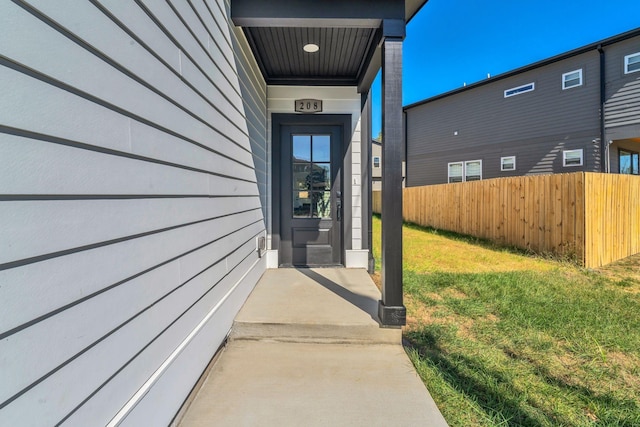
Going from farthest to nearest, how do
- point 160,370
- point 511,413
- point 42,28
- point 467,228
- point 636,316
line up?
point 467,228 → point 636,316 → point 511,413 → point 160,370 → point 42,28

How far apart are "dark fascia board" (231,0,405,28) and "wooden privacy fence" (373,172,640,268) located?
16.0ft

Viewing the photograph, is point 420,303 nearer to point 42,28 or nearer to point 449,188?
point 42,28

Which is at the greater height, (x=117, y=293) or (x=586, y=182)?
(x=586, y=182)

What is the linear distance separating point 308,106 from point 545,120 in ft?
32.3

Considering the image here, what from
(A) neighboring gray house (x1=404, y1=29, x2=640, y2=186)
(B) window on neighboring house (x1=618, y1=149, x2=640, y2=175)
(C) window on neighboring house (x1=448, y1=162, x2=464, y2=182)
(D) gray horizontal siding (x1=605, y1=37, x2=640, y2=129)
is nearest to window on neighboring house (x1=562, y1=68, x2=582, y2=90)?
(A) neighboring gray house (x1=404, y1=29, x2=640, y2=186)

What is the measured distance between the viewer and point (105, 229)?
1.00m

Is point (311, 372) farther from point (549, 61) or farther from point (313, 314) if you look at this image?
point (549, 61)

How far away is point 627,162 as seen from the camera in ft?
31.2

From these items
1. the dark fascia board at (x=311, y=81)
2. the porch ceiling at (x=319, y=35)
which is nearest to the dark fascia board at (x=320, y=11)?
the porch ceiling at (x=319, y=35)

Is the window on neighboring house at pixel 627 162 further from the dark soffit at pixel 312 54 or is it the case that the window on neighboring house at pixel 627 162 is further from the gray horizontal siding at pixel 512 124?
the dark soffit at pixel 312 54

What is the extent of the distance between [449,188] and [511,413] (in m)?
7.61

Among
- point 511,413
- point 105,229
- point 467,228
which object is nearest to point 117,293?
point 105,229

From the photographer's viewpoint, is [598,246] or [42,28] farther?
[598,246]

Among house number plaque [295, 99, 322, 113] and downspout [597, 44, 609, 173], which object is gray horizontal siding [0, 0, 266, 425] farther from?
downspout [597, 44, 609, 173]
